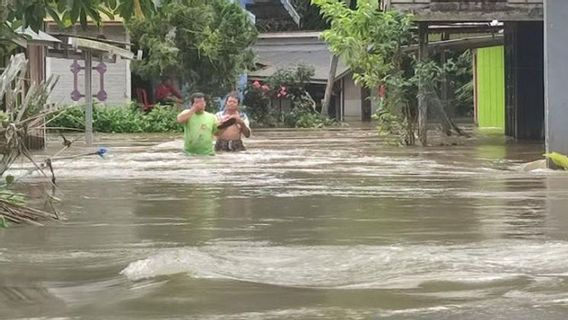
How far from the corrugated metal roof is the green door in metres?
10.3

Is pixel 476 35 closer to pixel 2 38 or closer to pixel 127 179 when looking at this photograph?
pixel 127 179

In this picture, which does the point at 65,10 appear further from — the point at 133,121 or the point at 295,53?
the point at 295,53

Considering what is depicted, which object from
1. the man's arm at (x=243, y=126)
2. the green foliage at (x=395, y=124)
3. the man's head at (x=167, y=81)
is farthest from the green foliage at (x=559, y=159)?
the man's head at (x=167, y=81)

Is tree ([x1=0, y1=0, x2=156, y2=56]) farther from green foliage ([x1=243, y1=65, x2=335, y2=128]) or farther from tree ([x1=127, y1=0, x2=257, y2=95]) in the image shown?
green foliage ([x1=243, y1=65, x2=335, y2=128])

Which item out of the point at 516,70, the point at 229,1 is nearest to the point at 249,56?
the point at 229,1

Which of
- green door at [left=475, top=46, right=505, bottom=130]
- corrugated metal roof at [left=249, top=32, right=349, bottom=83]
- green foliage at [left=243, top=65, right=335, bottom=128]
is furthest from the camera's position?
corrugated metal roof at [left=249, top=32, right=349, bottom=83]

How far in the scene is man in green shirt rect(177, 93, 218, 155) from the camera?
53.4 ft

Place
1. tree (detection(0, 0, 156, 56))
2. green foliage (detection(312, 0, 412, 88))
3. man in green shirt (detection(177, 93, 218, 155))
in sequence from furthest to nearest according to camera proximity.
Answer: green foliage (detection(312, 0, 412, 88)), man in green shirt (detection(177, 93, 218, 155)), tree (detection(0, 0, 156, 56))

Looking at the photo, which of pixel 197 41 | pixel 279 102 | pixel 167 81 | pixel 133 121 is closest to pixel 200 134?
pixel 197 41

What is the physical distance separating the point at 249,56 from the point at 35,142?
37.9 feet

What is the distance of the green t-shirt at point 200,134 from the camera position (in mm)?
16297

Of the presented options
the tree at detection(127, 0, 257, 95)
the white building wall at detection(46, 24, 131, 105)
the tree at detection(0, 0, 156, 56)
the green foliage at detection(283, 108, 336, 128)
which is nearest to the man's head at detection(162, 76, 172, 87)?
the white building wall at detection(46, 24, 131, 105)

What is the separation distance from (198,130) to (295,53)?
22.9m

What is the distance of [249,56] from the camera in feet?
97.1
